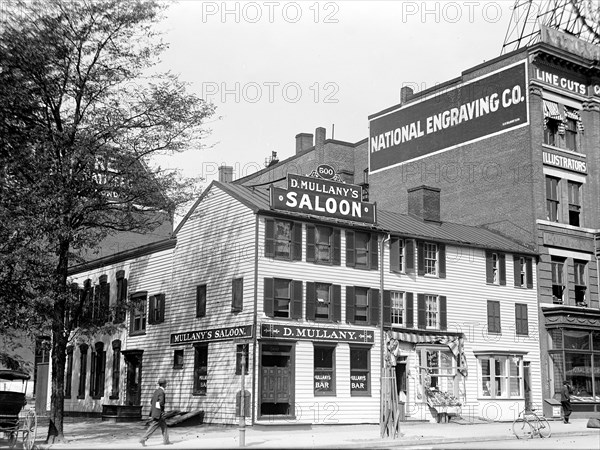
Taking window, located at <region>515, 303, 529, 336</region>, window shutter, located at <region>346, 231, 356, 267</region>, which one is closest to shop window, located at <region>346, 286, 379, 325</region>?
window shutter, located at <region>346, 231, 356, 267</region>

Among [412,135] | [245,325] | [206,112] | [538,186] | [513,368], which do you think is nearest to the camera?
[206,112]

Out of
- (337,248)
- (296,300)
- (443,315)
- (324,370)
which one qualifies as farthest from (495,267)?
(296,300)

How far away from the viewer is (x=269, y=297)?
1316 inches

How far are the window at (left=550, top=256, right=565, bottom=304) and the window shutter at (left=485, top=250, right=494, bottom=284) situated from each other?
14.1 ft

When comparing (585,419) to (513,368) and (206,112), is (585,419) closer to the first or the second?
(513,368)

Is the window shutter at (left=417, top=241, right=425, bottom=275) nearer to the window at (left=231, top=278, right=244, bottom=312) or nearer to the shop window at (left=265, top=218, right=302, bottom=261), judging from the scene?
the shop window at (left=265, top=218, right=302, bottom=261)

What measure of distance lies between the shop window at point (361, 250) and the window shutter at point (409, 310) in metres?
2.22

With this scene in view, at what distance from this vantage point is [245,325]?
3334 centimetres

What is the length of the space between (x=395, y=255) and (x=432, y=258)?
93.7 inches

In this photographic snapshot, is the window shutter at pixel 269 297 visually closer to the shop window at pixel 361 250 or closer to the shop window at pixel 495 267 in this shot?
the shop window at pixel 361 250

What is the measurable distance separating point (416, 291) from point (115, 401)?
16.3 meters

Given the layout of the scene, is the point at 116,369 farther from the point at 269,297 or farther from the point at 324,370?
the point at 324,370

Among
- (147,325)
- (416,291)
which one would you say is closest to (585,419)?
(416,291)

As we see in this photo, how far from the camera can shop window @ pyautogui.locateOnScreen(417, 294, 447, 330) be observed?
125 feet
